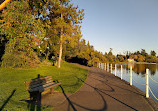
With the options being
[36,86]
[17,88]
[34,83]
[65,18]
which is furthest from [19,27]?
[65,18]

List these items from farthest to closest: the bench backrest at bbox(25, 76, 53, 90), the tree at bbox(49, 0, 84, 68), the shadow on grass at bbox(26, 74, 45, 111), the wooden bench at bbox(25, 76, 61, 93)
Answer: the tree at bbox(49, 0, 84, 68) < the bench backrest at bbox(25, 76, 53, 90) < the wooden bench at bbox(25, 76, 61, 93) < the shadow on grass at bbox(26, 74, 45, 111)

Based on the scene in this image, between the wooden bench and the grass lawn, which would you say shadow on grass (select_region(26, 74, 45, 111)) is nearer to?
the wooden bench

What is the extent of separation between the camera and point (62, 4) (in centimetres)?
2000

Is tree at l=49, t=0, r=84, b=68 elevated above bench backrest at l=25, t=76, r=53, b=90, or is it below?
above

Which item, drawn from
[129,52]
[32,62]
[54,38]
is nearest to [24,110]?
[32,62]

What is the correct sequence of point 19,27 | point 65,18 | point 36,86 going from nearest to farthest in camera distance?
point 36,86 → point 19,27 → point 65,18

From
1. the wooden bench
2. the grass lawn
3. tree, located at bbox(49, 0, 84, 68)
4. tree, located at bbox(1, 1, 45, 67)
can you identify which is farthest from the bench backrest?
tree, located at bbox(49, 0, 84, 68)

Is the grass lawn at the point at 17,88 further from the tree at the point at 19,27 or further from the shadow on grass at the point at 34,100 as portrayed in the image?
the tree at the point at 19,27

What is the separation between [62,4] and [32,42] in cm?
1534

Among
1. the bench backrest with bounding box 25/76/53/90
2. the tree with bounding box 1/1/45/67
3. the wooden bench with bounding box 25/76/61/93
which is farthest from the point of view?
the tree with bounding box 1/1/45/67

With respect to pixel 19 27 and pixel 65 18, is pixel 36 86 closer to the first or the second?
pixel 19 27

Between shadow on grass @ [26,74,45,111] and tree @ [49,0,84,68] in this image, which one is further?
tree @ [49,0,84,68]

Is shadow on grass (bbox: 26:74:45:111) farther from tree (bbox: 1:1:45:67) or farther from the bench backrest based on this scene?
tree (bbox: 1:1:45:67)

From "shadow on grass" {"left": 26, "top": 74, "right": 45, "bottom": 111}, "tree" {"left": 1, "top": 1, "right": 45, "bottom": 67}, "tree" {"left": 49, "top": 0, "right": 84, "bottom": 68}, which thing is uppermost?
"tree" {"left": 49, "top": 0, "right": 84, "bottom": 68}
